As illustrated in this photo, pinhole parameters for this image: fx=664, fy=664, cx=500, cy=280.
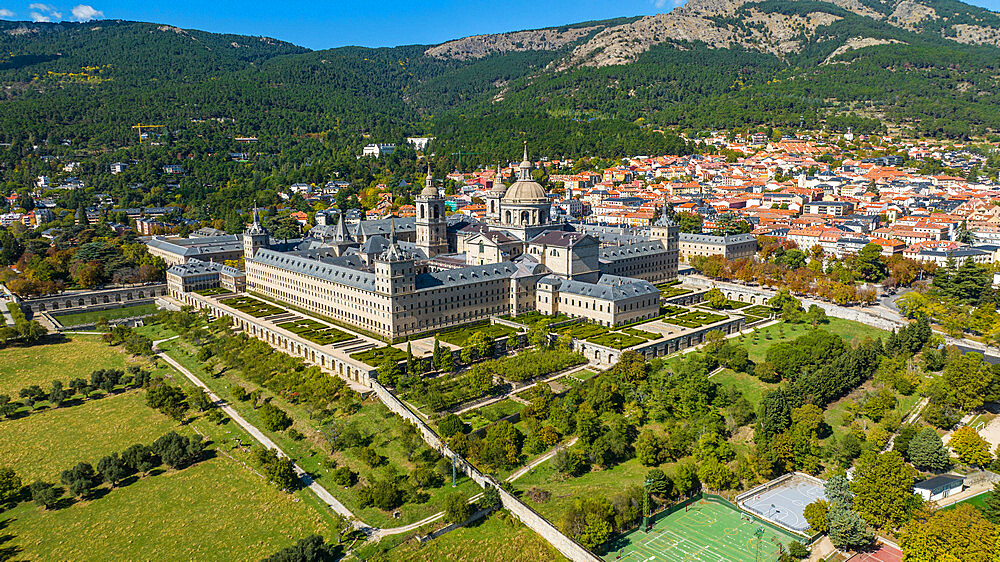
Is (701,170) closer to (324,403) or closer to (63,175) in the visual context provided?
(324,403)

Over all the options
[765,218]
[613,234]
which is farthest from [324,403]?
[765,218]

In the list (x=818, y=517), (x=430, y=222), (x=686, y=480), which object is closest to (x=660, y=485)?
(x=686, y=480)

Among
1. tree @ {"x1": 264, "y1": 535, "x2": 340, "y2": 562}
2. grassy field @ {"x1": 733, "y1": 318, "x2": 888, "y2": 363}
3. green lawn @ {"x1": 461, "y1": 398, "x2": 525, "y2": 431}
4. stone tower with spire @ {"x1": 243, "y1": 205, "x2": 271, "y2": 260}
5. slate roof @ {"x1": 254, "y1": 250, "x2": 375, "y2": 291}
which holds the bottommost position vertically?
tree @ {"x1": 264, "y1": 535, "x2": 340, "y2": 562}

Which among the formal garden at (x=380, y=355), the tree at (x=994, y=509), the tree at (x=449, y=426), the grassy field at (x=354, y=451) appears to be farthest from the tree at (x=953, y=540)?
the formal garden at (x=380, y=355)

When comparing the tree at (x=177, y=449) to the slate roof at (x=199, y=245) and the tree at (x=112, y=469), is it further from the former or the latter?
the slate roof at (x=199, y=245)

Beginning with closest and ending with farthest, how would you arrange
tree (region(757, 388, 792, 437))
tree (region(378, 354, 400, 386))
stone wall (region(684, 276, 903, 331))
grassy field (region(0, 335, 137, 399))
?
tree (region(757, 388, 792, 437)) → tree (region(378, 354, 400, 386)) → grassy field (region(0, 335, 137, 399)) → stone wall (region(684, 276, 903, 331))

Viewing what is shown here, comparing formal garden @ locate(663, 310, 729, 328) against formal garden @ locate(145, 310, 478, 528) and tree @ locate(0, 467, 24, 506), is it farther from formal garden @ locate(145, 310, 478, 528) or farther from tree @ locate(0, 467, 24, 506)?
tree @ locate(0, 467, 24, 506)

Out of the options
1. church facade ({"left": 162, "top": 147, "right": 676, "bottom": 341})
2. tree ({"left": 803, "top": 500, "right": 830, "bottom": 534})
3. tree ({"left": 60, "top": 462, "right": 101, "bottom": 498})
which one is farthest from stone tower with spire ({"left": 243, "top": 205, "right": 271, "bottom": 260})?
tree ({"left": 803, "top": 500, "right": 830, "bottom": 534})
